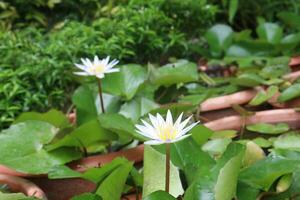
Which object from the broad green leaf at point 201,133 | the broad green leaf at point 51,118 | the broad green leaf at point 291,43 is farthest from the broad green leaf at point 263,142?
the broad green leaf at point 291,43

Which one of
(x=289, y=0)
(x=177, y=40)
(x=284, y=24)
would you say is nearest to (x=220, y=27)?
(x=177, y=40)

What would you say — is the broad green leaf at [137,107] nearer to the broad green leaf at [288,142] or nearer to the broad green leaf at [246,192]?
the broad green leaf at [288,142]

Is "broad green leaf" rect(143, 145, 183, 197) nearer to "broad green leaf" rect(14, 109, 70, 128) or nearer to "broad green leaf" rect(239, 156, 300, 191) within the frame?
"broad green leaf" rect(239, 156, 300, 191)

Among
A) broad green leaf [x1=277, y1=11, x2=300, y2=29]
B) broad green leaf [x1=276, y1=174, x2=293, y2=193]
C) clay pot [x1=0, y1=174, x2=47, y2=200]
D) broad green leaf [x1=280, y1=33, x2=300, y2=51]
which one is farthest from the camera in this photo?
broad green leaf [x1=277, y1=11, x2=300, y2=29]

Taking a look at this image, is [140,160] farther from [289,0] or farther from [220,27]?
[289,0]

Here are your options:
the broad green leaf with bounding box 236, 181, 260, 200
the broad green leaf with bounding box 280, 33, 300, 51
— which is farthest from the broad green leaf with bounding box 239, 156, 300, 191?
the broad green leaf with bounding box 280, 33, 300, 51

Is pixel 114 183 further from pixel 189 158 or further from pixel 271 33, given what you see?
pixel 271 33
